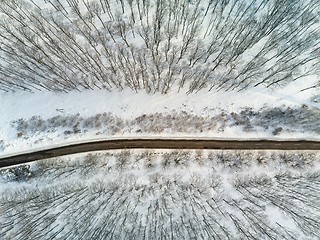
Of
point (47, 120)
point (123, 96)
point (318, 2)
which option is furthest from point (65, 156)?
point (318, 2)

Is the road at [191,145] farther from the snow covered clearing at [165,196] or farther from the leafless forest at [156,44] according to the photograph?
the leafless forest at [156,44]

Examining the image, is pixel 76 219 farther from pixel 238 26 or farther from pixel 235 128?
pixel 238 26

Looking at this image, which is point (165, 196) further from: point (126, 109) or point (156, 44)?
point (156, 44)

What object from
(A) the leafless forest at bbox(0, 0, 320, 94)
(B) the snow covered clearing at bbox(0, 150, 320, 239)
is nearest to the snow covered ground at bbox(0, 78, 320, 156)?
(A) the leafless forest at bbox(0, 0, 320, 94)

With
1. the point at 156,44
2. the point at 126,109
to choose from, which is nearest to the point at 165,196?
the point at 126,109

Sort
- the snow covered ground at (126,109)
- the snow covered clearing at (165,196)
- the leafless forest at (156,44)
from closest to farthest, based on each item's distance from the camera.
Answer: the snow covered clearing at (165,196), the leafless forest at (156,44), the snow covered ground at (126,109)

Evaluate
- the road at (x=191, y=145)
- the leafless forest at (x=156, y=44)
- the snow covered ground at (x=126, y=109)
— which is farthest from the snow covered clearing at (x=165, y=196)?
the leafless forest at (x=156, y=44)
